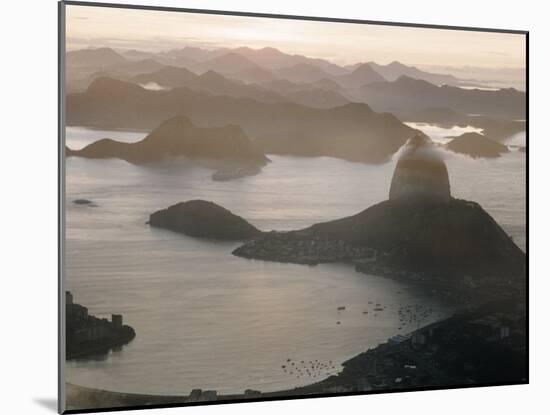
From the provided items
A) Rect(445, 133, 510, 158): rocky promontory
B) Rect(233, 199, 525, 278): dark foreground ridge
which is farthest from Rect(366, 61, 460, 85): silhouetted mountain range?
Rect(233, 199, 525, 278): dark foreground ridge

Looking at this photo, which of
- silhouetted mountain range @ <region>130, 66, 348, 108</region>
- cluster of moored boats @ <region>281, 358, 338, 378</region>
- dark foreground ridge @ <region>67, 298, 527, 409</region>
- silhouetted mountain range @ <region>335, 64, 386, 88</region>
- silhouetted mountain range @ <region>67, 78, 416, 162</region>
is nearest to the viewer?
silhouetted mountain range @ <region>67, 78, 416, 162</region>

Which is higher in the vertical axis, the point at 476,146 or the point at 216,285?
the point at 476,146

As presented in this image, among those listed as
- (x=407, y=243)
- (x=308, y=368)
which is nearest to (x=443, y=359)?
(x=407, y=243)

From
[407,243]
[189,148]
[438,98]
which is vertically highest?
[438,98]

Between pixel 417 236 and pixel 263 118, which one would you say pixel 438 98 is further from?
pixel 263 118

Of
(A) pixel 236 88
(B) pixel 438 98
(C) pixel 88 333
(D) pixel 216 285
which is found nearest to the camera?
(C) pixel 88 333

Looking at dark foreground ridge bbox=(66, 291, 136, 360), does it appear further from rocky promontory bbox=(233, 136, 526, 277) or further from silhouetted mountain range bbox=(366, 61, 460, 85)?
silhouetted mountain range bbox=(366, 61, 460, 85)
